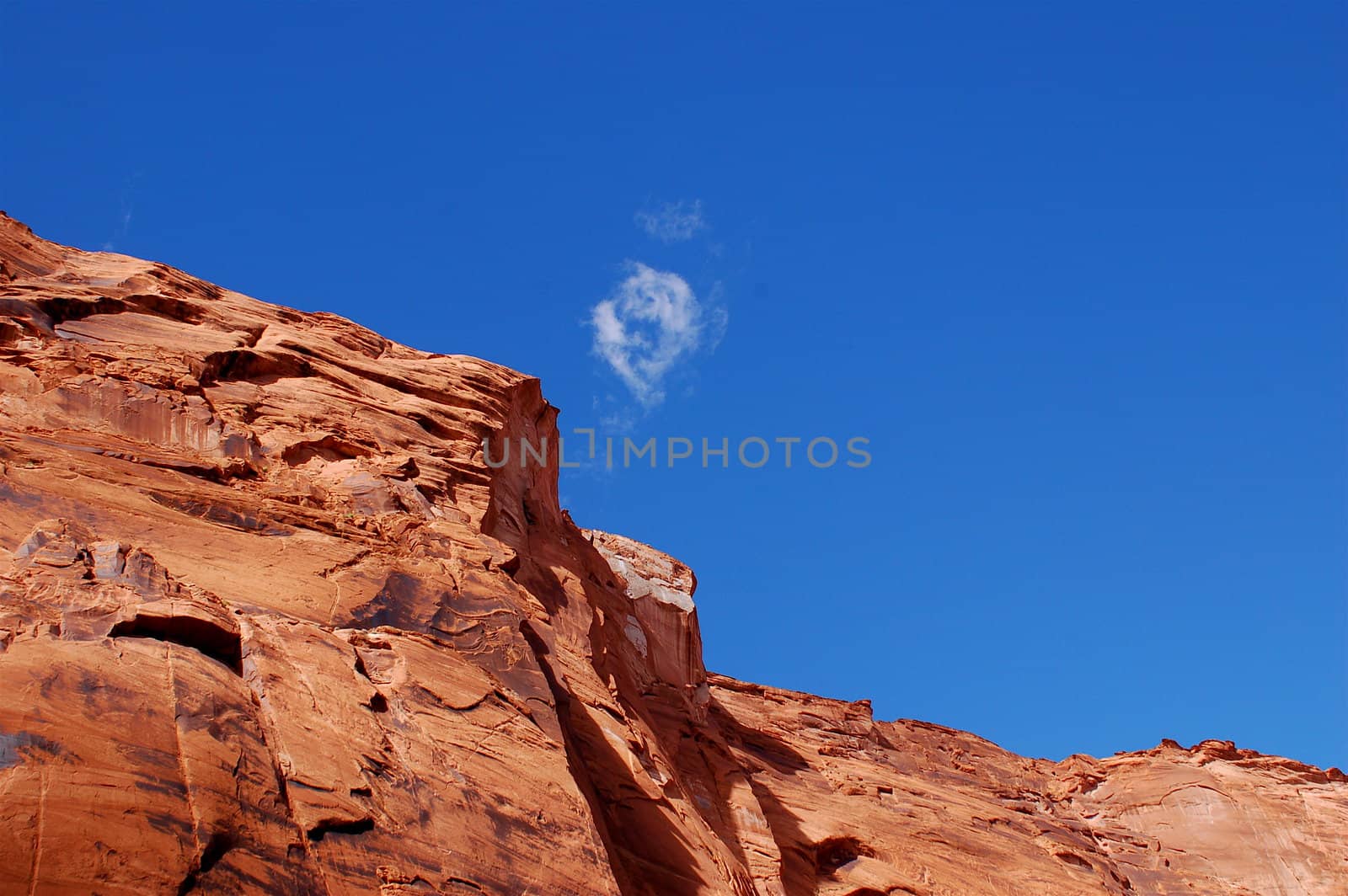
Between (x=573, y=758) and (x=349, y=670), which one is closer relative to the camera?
(x=349, y=670)

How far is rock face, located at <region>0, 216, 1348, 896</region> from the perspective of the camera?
12.6 meters

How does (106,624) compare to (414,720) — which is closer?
(106,624)

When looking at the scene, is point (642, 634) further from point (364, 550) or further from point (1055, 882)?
point (364, 550)

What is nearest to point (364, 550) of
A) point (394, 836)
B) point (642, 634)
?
point (394, 836)

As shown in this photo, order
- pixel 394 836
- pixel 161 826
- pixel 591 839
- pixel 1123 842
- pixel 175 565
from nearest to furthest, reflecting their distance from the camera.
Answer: pixel 161 826, pixel 394 836, pixel 591 839, pixel 175 565, pixel 1123 842

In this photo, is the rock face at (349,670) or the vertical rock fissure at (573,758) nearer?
the rock face at (349,670)

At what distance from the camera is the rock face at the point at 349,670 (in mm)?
12633

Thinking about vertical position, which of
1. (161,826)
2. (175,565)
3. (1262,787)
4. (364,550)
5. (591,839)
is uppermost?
(1262,787)

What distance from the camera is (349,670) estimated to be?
15.9 meters

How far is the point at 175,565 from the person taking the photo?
16578 mm

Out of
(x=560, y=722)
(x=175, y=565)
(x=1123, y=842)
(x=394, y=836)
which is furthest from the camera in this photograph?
(x=1123, y=842)

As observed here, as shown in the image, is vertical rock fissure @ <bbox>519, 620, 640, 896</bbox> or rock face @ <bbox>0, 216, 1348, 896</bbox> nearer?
rock face @ <bbox>0, 216, 1348, 896</bbox>

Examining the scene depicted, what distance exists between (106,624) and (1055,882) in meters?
25.6

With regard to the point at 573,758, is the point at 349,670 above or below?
below
